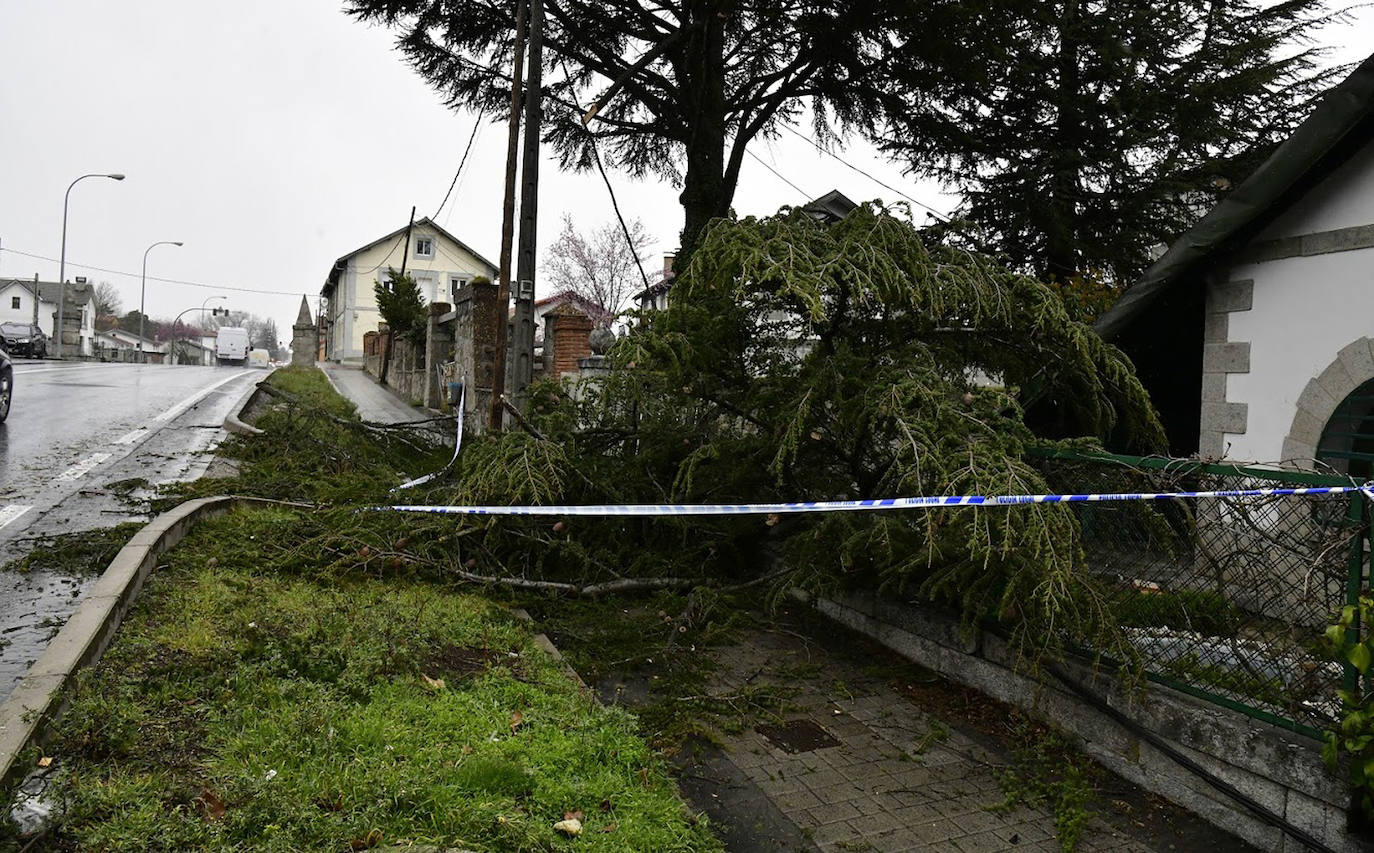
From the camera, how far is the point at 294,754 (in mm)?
3242

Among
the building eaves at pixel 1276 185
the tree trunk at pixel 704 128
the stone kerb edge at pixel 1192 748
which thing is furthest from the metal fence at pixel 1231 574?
the tree trunk at pixel 704 128

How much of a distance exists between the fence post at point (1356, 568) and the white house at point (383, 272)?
52.7 meters

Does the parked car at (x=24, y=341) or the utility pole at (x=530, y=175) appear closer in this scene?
the utility pole at (x=530, y=175)

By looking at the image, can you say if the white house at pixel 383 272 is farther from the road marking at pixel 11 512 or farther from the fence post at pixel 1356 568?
the fence post at pixel 1356 568

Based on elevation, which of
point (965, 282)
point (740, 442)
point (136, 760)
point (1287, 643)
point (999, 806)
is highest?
point (965, 282)

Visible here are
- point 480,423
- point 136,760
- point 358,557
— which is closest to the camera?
point 136,760

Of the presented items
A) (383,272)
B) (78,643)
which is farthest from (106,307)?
(78,643)

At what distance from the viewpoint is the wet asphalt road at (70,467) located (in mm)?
4891

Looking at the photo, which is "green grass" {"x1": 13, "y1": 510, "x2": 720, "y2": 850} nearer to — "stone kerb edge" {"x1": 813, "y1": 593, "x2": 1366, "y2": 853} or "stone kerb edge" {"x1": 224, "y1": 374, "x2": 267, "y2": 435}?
"stone kerb edge" {"x1": 813, "y1": 593, "x2": 1366, "y2": 853}

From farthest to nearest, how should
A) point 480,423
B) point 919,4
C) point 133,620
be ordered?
point 480,423
point 919,4
point 133,620

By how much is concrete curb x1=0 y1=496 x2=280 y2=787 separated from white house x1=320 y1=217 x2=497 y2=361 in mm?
49156

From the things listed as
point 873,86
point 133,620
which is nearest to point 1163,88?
point 873,86

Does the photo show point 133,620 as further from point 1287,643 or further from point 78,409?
point 78,409

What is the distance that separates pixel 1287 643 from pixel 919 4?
8952mm
